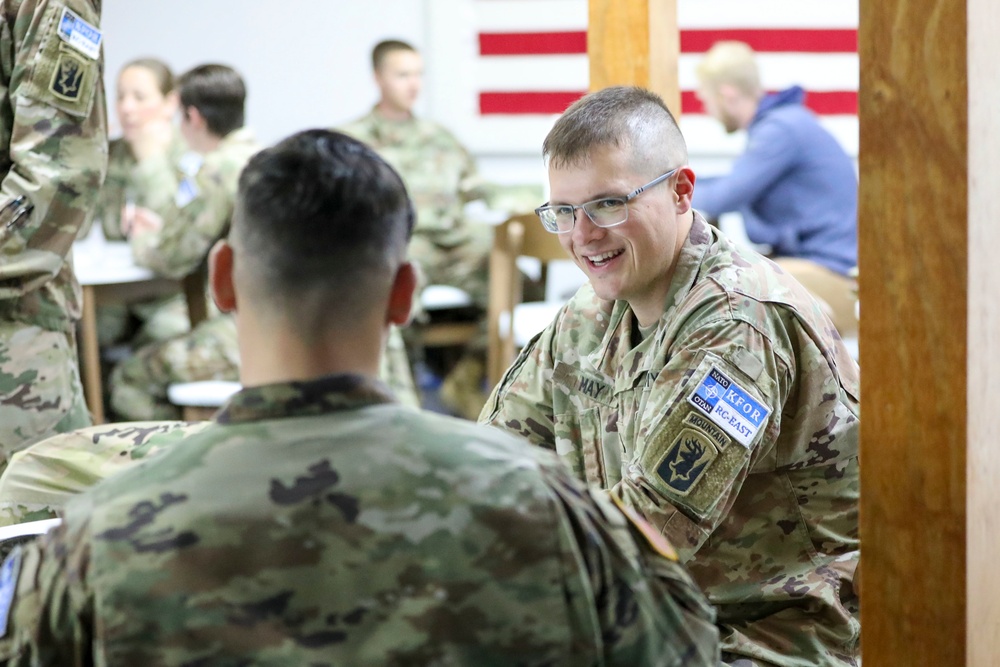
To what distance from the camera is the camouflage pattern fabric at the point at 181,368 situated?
3852 millimetres

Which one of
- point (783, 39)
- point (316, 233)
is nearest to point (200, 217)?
point (316, 233)

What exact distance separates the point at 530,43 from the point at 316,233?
521 cm

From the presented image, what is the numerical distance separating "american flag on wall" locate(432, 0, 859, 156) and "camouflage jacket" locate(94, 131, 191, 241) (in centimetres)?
171

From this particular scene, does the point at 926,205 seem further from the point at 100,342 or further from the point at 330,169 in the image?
the point at 100,342

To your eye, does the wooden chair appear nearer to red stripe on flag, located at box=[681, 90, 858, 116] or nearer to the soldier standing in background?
red stripe on flag, located at box=[681, 90, 858, 116]

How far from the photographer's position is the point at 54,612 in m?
0.94

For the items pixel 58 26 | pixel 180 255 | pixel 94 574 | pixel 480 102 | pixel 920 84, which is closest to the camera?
pixel 94 574

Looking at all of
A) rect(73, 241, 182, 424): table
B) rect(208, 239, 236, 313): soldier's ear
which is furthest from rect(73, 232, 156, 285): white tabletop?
rect(208, 239, 236, 313): soldier's ear

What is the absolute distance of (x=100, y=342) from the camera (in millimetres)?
4523

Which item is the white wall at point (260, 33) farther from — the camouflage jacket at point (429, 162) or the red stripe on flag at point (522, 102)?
the camouflage jacket at point (429, 162)

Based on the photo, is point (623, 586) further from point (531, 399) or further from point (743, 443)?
point (531, 399)

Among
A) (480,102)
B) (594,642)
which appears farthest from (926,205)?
(480,102)

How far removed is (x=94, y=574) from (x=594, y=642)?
1.30ft

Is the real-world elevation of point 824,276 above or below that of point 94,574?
below
